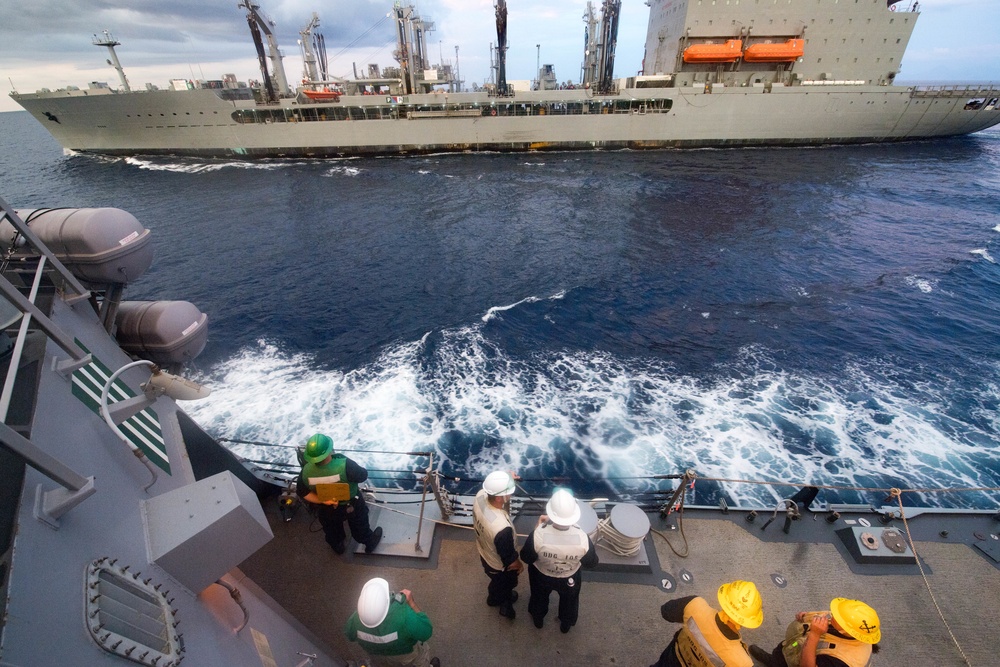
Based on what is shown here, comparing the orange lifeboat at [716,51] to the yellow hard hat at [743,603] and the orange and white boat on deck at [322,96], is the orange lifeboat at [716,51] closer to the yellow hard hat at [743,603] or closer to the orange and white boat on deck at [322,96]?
the orange and white boat on deck at [322,96]

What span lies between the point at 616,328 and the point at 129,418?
1308 cm

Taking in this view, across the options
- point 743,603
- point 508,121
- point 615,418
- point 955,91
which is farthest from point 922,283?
point 955,91

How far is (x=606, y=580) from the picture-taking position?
5.26m

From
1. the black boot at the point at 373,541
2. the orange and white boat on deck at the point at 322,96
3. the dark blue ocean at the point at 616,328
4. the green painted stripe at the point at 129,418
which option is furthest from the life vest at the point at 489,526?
the orange and white boat on deck at the point at 322,96

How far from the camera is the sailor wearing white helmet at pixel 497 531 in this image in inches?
160

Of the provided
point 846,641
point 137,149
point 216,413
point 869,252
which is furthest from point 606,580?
point 137,149

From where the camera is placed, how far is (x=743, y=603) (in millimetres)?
3191

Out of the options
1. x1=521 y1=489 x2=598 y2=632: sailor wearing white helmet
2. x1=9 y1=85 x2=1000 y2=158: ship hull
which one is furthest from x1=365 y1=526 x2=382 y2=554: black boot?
x1=9 y1=85 x2=1000 y2=158: ship hull

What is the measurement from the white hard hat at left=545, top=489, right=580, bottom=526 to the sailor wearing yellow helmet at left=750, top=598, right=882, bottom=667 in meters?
2.03

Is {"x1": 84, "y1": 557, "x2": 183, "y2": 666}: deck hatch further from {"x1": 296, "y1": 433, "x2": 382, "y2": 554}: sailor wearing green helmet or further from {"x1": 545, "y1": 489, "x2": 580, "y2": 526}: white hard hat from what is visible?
{"x1": 545, "y1": 489, "x2": 580, "y2": 526}: white hard hat

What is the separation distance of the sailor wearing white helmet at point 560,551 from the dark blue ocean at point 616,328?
14.1ft

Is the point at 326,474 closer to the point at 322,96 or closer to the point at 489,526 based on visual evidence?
the point at 489,526

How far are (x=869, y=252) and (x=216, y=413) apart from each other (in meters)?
27.7

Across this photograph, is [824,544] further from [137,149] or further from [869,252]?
[137,149]
